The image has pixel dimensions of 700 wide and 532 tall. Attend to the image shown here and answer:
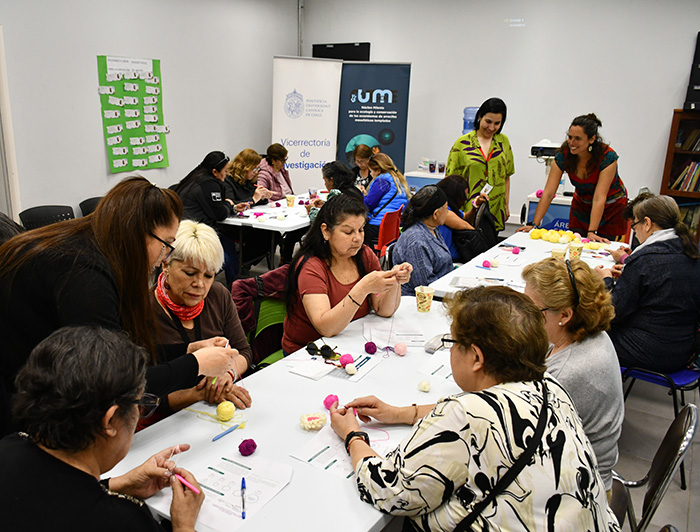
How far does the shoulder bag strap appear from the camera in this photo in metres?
1.17

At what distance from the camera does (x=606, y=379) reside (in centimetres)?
181

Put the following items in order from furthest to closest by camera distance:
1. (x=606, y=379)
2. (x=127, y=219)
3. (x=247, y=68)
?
1. (x=247, y=68)
2. (x=606, y=379)
3. (x=127, y=219)

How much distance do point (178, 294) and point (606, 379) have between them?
1.60 m

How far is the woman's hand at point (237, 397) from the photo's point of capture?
1812mm

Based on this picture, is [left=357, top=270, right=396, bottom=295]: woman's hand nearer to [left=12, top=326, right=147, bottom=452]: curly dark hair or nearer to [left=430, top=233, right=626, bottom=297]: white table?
[left=430, top=233, right=626, bottom=297]: white table

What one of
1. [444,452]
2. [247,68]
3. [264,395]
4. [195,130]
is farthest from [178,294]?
[247,68]

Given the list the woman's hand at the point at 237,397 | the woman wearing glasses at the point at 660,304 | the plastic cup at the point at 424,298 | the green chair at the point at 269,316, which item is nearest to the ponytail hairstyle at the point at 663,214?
the woman wearing glasses at the point at 660,304

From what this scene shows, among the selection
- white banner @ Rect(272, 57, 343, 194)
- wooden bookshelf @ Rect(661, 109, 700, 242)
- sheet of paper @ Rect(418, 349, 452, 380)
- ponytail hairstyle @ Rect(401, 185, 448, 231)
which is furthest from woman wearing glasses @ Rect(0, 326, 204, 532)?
white banner @ Rect(272, 57, 343, 194)

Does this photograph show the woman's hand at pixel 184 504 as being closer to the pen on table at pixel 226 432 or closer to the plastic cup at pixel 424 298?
the pen on table at pixel 226 432

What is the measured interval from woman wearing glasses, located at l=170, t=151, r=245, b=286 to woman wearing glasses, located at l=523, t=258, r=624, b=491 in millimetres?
3703

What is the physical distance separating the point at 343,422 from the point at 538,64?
6.89 m

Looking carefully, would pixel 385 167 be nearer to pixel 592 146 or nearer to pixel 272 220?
pixel 272 220

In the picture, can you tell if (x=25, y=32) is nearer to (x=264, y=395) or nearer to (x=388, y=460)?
(x=264, y=395)

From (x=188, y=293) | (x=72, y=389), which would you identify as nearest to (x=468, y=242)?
(x=188, y=293)
